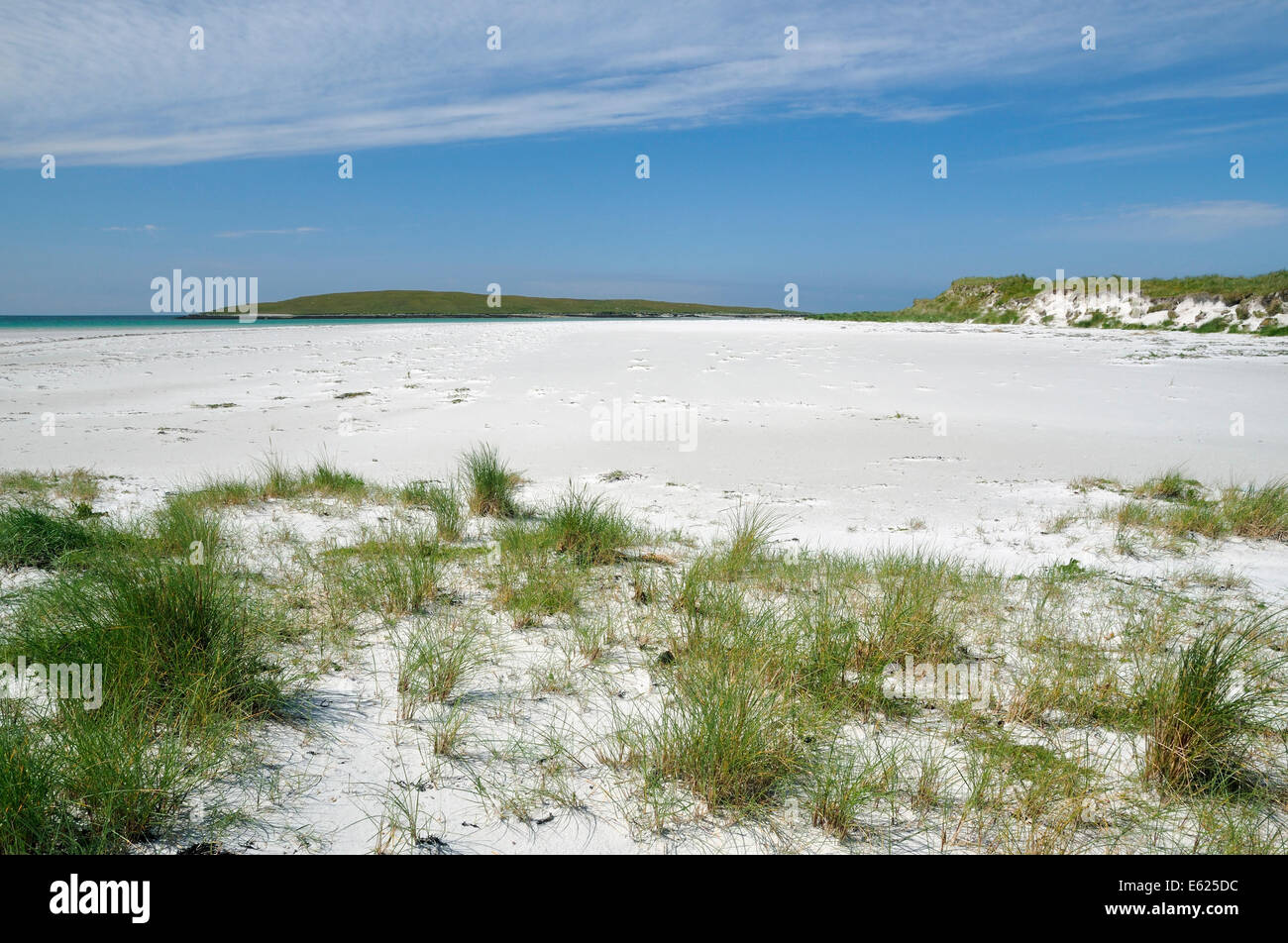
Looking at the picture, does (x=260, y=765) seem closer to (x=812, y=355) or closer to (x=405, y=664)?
(x=405, y=664)

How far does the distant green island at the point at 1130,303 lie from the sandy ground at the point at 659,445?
3.12 metres

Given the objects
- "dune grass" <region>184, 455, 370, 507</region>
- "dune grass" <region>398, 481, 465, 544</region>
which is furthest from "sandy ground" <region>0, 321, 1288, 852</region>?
"dune grass" <region>398, 481, 465, 544</region>

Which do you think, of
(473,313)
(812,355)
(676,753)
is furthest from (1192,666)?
(473,313)

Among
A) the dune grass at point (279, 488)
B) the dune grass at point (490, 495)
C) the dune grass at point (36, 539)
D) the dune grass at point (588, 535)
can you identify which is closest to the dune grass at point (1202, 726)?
the dune grass at point (588, 535)

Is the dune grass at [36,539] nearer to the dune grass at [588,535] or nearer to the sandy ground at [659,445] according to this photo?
the sandy ground at [659,445]

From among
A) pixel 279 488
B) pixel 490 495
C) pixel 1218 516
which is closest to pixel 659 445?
pixel 490 495

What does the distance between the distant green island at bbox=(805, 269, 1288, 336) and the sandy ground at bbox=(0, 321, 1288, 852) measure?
10.2ft

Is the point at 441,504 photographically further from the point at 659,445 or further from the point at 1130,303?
the point at 1130,303

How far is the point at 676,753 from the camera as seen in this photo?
212 cm

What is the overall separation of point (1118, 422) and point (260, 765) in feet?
33.3

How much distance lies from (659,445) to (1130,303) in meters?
23.4

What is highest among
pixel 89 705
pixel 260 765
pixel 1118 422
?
pixel 1118 422

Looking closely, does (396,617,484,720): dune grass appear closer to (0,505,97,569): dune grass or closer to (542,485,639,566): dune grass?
(542,485,639,566): dune grass

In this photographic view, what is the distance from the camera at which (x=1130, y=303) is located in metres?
24.0
